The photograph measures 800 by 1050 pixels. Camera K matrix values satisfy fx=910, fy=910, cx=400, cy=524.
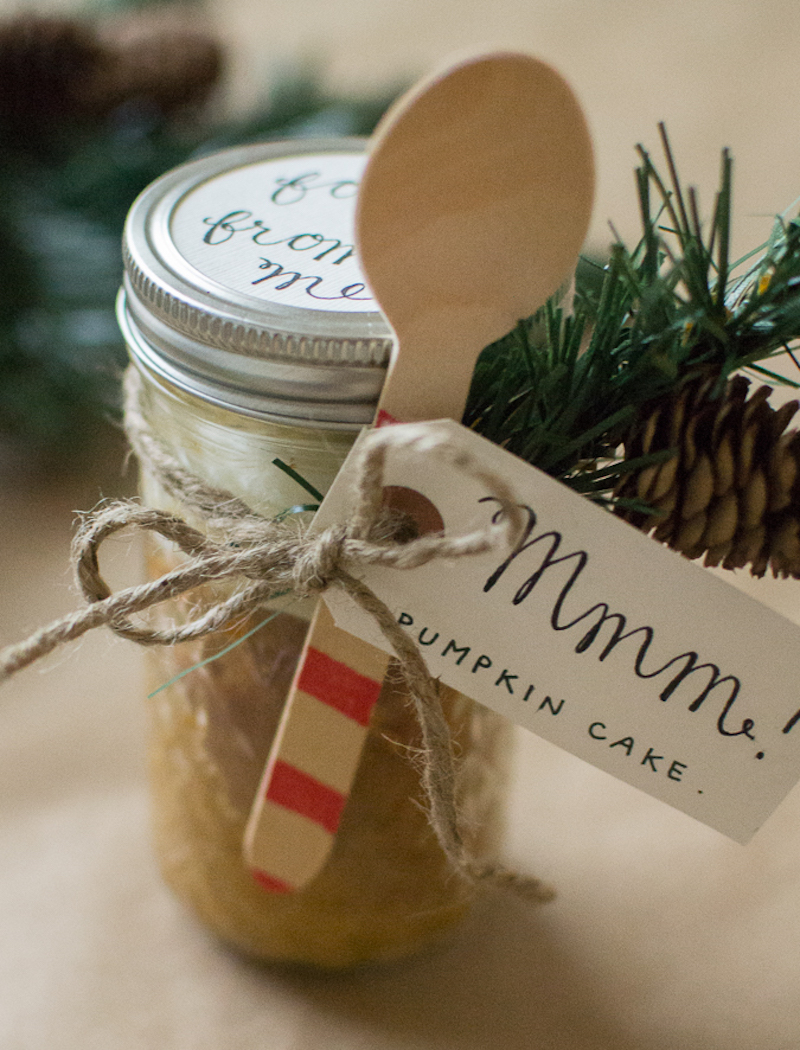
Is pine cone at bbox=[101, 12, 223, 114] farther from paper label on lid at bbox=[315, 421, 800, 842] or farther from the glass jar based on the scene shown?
paper label on lid at bbox=[315, 421, 800, 842]

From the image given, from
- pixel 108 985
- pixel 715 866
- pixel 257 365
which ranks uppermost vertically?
pixel 257 365

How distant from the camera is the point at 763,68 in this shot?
110 centimetres

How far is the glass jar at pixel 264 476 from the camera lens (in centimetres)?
32

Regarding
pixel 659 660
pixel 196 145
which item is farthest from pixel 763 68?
pixel 659 660

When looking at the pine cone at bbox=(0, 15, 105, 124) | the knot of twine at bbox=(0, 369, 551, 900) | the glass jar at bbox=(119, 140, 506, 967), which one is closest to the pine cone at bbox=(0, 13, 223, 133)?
the pine cone at bbox=(0, 15, 105, 124)

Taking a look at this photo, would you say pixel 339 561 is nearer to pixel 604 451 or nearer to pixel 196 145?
pixel 604 451

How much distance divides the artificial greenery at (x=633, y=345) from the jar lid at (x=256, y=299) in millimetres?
50

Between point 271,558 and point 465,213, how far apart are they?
130mm

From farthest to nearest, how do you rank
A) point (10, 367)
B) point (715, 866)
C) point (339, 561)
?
1. point (10, 367)
2. point (715, 866)
3. point (339, 561)

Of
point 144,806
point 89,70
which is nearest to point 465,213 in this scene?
point 144,806

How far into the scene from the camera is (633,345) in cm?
32

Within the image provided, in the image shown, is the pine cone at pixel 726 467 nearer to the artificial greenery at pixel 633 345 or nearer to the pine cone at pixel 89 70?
the artificial greenery at pixel 633 345

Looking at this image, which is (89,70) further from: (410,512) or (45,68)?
(410,512)

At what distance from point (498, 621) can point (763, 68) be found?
1.06m
